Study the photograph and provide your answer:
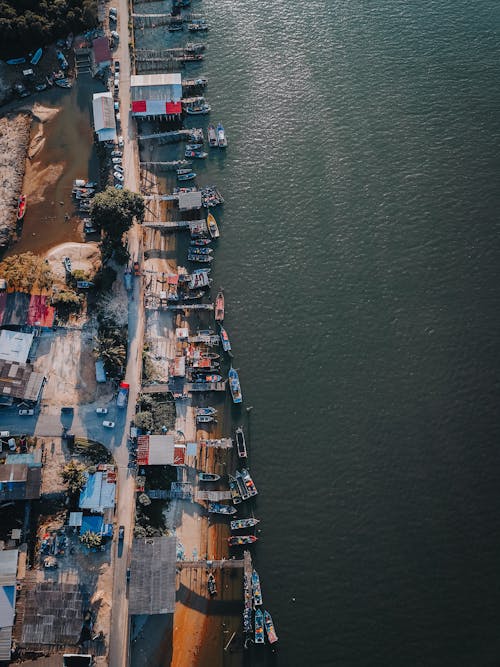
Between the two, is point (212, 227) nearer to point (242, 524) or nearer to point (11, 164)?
point (11, 164)

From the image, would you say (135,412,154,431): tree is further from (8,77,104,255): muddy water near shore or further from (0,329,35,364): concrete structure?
(8,77,104,255): muddy water near shore

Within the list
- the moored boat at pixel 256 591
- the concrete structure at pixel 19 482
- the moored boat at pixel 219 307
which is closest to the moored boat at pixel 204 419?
the moored boat at pixel 219 307

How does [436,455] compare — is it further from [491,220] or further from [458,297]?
[491,220]

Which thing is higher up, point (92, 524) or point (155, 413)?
point (155, 413)

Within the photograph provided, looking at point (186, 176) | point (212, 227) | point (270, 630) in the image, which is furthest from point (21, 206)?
point (270, 630)

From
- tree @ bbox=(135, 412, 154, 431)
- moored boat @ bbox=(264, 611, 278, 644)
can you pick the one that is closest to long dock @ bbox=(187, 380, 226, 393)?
tree @ bbox=(135, 412, 154, 431)
